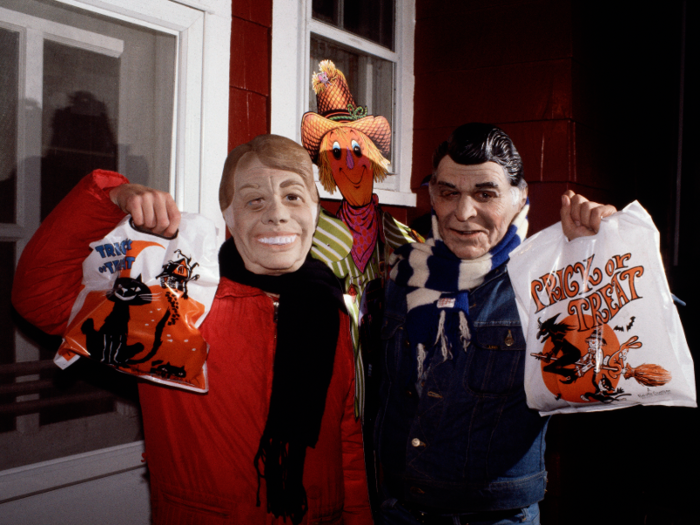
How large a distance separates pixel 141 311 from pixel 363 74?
1.78 meters

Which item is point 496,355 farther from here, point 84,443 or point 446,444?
point 84,443

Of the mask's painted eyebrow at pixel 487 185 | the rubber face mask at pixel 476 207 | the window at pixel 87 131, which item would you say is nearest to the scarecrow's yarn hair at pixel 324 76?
the window at pixel 87 131

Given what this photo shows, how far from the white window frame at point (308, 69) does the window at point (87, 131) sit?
0.24 m

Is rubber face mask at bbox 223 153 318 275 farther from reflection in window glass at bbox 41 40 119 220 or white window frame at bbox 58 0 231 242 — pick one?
reflection in window glass at bbox 41 40 119 220

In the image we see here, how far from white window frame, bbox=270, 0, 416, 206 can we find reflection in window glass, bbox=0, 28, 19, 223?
2.69 ft

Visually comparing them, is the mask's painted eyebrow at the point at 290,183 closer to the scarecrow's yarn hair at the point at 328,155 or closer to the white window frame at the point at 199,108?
the scarecrow's yarn hair at the point at 328,155

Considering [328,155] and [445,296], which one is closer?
[445,296]

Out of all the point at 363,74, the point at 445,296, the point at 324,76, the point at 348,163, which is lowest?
the point at 445,296

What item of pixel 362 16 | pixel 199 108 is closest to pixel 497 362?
pixel 199 108

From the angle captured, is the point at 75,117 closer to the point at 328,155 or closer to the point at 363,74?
the point at 328,155

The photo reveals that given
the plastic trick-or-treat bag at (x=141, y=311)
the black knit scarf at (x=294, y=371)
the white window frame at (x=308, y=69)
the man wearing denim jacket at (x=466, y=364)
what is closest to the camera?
the plastic trick-or-treat bag at (x=141, y=311)

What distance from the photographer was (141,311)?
1.26 metres

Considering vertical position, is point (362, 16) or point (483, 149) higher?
point (362, 16)

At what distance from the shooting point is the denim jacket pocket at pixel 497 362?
1495 millimetres
